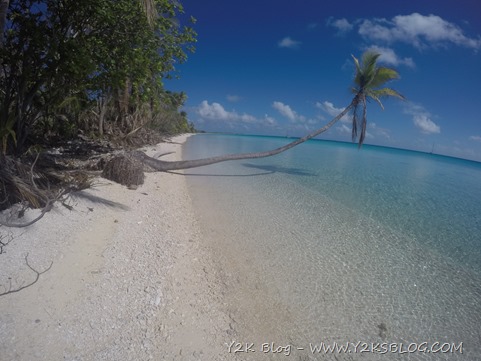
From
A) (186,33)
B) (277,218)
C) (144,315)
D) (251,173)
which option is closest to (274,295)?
(144,315)

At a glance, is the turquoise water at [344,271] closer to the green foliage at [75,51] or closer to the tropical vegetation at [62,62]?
the tropical vegetation at [62,62]

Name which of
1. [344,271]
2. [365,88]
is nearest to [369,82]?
[365,88]

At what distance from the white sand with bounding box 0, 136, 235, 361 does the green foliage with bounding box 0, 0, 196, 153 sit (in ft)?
7.33

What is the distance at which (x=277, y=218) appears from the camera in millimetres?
6453

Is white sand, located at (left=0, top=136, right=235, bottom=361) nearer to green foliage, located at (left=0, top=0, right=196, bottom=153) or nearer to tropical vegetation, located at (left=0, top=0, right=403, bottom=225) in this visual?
tropical vegetation, located at (left=0, top=0, right=403, bottom=225)

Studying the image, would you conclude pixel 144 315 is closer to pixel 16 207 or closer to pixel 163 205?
pixel 16 207

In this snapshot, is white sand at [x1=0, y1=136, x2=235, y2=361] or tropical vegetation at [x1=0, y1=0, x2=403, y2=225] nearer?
white sand at [x1=0, y1=136, x2=235, y2=361]

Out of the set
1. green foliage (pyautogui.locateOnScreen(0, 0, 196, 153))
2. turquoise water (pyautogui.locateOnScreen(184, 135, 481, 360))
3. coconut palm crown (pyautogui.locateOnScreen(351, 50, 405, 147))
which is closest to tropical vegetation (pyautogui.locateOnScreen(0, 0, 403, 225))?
green foliage (pyautogui.locateOnScreen(0, 0, 196, 153))

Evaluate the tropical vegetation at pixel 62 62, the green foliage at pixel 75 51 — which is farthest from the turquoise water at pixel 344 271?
the green foliage at pixel 75 51

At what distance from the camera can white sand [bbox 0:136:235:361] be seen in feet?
7.50

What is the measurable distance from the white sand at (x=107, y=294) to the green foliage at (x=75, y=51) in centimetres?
223

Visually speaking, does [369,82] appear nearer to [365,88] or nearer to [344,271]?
[365,88]

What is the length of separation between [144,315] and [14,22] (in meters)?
6.42

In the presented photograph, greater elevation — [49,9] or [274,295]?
[49,9]
